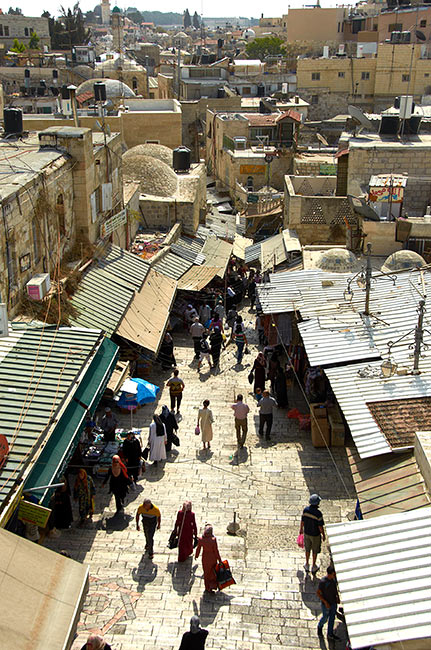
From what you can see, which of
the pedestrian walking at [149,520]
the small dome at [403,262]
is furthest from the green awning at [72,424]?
the small dome at [403,262]

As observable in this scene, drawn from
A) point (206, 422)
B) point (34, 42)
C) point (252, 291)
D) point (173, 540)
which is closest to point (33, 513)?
point (173, 540)

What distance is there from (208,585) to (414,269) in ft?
28.2

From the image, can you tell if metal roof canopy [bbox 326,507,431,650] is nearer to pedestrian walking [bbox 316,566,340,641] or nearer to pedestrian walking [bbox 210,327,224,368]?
pedestrian walking [bbox 316,566,340,641]

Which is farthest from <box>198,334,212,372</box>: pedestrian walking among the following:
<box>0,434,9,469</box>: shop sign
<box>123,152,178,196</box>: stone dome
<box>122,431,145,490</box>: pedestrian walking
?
<box>123,152,178,196</box>: stone dome

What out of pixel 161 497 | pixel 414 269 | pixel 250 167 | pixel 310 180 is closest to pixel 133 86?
pixel 250 167

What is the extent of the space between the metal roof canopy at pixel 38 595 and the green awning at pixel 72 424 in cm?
128

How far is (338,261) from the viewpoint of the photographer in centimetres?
1659

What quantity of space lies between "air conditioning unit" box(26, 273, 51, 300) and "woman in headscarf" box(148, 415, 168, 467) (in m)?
3.48

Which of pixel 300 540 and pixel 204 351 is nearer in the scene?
pixel 300 540

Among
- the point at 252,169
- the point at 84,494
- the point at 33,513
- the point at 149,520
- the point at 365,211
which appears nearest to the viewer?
the point at 33,513

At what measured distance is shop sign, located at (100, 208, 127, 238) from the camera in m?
18.2

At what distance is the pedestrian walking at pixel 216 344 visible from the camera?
1630 cm

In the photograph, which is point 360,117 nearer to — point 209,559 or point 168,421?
point 168,421

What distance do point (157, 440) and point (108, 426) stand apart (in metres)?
1.06
